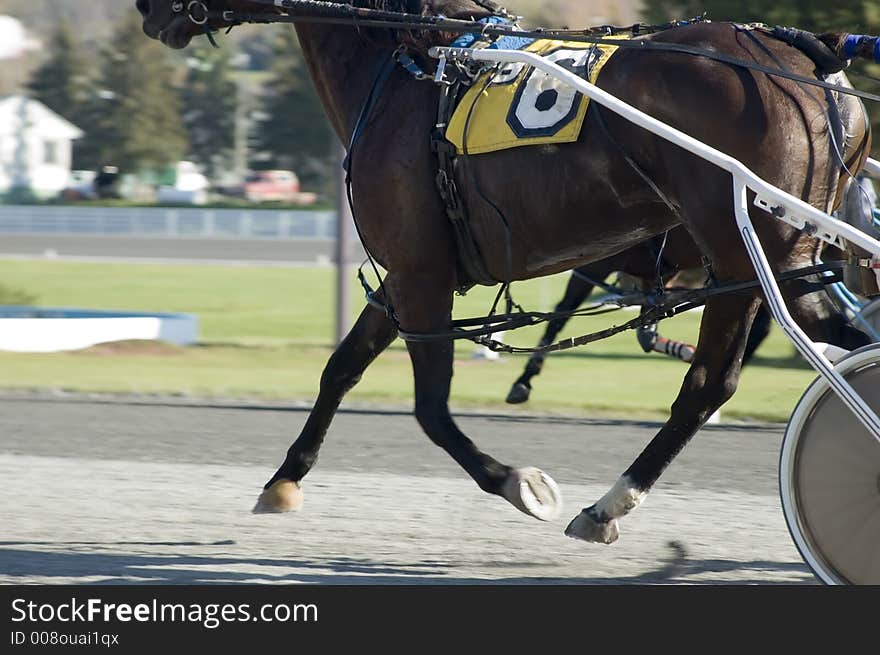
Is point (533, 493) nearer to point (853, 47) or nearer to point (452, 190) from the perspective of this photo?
point (452, 190)

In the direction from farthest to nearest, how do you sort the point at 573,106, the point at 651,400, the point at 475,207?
the point at 651,400, the point at 475,207, the point at 573,106

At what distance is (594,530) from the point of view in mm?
4648

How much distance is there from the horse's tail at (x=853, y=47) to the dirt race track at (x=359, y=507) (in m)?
1.65

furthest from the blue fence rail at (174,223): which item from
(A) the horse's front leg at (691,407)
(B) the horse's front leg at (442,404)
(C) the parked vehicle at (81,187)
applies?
(A) the horse's front leg at (691,407)

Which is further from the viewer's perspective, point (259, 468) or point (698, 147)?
point (259, 468)

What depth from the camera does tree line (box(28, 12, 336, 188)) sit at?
160ft

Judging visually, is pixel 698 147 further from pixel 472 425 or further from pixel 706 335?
pixel 472 425

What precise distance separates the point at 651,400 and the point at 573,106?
216 inches

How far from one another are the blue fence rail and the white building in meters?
19.4

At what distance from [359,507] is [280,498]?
0.50 metres

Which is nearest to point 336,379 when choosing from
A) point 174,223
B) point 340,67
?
point 340,67
